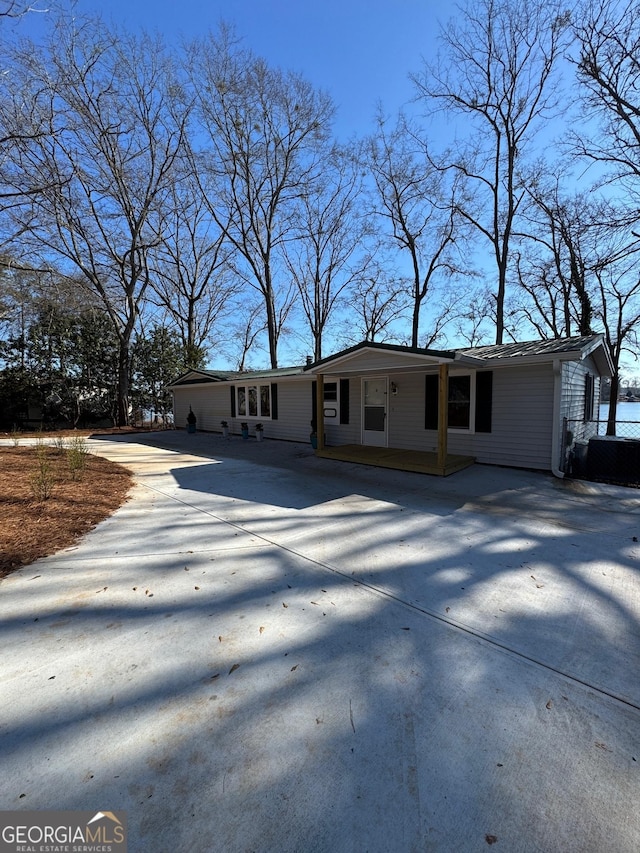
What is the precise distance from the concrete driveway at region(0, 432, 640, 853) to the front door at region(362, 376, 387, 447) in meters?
5.97

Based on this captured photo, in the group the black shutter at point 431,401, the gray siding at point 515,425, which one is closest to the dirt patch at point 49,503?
the black shutter at point 431,401

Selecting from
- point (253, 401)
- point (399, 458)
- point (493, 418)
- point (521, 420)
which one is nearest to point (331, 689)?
point (399, 458)

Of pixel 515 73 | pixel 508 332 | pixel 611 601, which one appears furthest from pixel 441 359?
pixel 508 332

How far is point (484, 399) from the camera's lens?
8.28 metres

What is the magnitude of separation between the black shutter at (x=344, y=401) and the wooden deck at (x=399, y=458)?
105 centimetres

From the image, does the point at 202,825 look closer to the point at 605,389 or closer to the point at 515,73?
the point at 515,73

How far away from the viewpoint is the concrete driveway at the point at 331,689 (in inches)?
56.1

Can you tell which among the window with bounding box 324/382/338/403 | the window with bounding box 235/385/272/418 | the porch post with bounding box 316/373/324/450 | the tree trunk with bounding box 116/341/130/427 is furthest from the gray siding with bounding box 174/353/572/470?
the tree trunk with bounding box 116/341/130/427

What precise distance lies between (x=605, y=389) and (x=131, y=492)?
82.3 ft

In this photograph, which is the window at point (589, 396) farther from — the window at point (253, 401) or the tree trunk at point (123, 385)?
the tree trunk at point (123, 385)

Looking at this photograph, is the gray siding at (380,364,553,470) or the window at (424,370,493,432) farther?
the window at (424,370,493,432)

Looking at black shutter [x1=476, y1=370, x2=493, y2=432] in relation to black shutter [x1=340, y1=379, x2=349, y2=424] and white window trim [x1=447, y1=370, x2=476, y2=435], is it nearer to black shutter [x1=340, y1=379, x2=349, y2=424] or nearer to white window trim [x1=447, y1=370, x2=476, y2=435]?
white window trim [x1=447, y1=370, x2=476, y2=435]

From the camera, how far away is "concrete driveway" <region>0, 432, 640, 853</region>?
1.43 metres

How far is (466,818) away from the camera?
1412 millimetres
